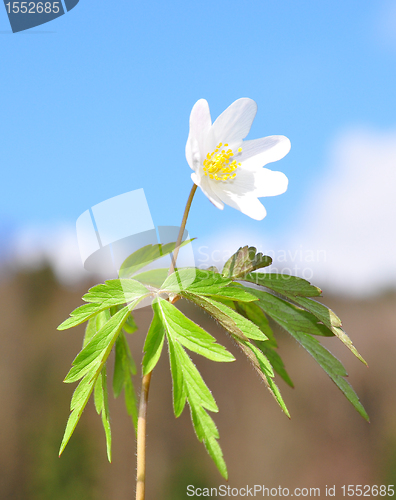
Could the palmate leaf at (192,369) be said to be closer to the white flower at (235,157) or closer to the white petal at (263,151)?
the white flower at (235,157)

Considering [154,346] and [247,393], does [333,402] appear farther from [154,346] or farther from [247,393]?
[154,346]

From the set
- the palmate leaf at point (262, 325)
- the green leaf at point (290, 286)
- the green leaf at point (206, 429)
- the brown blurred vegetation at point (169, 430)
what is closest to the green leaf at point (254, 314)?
the palmate leaf at point (262, 325)

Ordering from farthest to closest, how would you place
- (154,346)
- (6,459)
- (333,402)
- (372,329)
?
1. (372,329)
2. (333,402)
3. (6,459)
4. (154,346)

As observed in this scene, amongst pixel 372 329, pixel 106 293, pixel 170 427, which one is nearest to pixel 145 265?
pixel 106 293

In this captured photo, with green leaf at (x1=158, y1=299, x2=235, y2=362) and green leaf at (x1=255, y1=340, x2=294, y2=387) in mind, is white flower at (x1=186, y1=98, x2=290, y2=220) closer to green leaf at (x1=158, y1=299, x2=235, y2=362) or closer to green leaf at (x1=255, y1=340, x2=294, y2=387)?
green leaf at (x1=158, y1=299, x2=235, y2=362)

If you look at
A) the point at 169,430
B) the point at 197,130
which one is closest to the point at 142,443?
the point at 197,130

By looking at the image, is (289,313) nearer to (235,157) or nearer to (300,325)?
(300,325)

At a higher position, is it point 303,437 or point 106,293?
point 106,293
